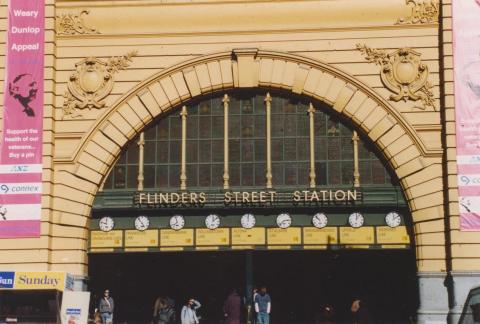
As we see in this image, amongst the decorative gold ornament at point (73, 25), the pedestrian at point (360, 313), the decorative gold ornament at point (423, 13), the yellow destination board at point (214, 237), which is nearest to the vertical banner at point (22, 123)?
the decorative gold ornament at point (73, 25)

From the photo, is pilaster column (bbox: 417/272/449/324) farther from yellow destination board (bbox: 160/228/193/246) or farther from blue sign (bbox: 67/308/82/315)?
blue sign (bbox: 67/308/82/315)

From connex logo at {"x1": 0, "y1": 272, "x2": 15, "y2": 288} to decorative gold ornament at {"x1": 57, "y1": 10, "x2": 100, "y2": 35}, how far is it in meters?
10.3

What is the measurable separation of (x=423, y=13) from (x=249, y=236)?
10538mm

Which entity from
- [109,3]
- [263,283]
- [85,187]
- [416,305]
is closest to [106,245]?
[85,187]

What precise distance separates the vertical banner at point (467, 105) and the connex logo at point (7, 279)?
1515 centimetres

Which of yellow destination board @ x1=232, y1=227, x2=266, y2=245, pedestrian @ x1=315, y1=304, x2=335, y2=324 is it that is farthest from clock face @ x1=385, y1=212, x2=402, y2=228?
yellow destination board @ x1=232, y1=227, x2=266, y2=245

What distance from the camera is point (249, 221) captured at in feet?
101

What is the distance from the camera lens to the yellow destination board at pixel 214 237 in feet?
101

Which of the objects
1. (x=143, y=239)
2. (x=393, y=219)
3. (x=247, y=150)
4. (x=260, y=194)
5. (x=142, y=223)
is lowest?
(x=143, y=239)

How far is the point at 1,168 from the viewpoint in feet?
100

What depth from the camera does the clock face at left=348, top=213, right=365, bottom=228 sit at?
99.9 ft

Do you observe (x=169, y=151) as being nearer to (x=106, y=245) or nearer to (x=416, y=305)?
(x=106, y=245)

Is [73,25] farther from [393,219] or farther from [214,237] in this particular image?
[393,219]

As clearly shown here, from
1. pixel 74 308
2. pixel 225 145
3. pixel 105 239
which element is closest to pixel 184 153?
pixel 225 145
